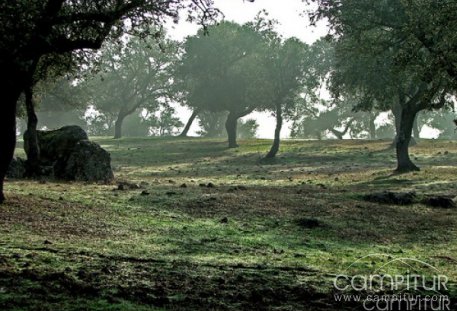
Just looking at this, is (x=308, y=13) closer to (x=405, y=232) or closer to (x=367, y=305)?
(x=405, y=232)

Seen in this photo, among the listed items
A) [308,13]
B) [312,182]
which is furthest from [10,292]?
[308,13]

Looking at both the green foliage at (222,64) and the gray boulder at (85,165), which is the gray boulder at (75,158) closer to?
the gray boulder at (85,165)

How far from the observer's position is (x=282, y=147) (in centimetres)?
6272

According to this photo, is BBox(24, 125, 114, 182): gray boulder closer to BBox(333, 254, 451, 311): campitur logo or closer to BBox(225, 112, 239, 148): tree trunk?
BBox(333, 254, 451, 311): campitur logo

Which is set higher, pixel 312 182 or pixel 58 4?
pixel 58 4

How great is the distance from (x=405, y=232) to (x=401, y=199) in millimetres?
5615

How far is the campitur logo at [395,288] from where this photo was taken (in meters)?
7.63

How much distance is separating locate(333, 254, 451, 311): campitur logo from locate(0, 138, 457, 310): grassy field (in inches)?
5.9

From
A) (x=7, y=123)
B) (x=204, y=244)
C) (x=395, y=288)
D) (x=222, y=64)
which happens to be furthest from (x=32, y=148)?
(x=222, y=64)

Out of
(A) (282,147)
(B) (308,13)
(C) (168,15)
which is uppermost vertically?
(B) (308,13)

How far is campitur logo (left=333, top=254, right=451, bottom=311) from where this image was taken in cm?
763

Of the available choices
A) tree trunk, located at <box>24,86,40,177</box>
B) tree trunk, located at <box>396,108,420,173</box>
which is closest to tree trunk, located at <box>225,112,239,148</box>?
tree trunk, located at <box>396,108,420,173</box>

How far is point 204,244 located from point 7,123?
26.8 feet

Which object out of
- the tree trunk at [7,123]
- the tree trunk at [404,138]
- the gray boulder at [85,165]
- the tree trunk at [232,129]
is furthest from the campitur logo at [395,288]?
the tree trunk at [232,129]
